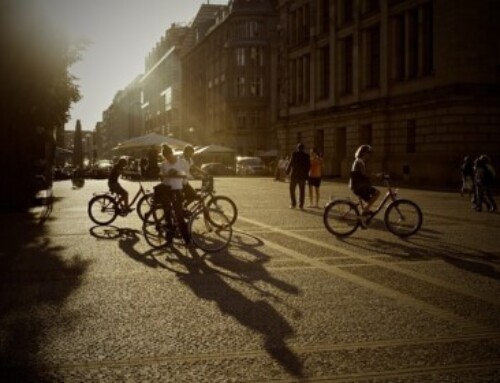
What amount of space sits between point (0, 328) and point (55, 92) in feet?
57.0

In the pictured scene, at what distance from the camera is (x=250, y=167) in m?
57.9

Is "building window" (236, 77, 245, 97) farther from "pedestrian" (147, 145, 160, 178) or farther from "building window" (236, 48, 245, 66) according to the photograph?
"pedestrian" (147, 145, 160, 178)

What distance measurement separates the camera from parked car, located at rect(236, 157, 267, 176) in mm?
57750

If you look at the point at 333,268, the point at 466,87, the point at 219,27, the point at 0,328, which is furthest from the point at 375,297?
the point at 219,27

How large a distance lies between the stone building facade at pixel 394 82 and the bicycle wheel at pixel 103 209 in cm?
2324

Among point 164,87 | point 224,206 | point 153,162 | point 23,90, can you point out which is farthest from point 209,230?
point 164,87

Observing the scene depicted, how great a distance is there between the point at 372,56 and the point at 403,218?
34.0 metres

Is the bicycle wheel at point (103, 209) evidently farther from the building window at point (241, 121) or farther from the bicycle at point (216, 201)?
the building window at point (241, 121)

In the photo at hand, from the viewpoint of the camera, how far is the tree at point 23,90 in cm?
1838

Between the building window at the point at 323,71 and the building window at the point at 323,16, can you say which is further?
the building window at the point at 323,71

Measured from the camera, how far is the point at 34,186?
70.3 feet

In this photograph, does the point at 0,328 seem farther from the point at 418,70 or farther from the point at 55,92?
the point at 418,70

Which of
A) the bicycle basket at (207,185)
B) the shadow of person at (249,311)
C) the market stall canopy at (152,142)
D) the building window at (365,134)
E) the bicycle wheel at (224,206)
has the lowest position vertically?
the shadow of person at (249,311)

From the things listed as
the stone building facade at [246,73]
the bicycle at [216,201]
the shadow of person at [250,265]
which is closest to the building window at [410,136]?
the bicycle at [216,201]
